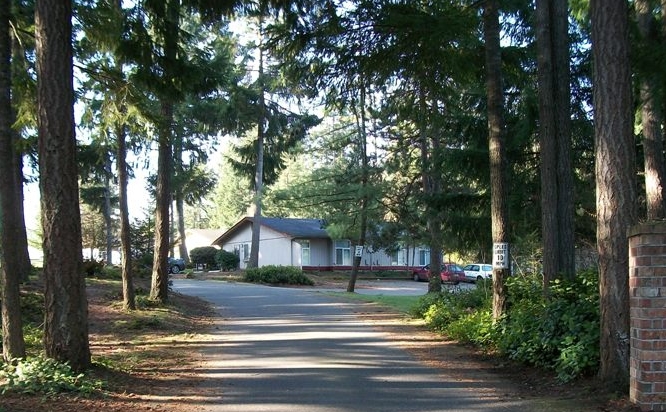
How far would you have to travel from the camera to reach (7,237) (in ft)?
26.2

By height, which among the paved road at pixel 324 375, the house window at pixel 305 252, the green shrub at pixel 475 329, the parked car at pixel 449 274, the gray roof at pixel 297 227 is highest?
the gray roof at pixel 297 227

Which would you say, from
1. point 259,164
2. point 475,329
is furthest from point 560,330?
point 259,164

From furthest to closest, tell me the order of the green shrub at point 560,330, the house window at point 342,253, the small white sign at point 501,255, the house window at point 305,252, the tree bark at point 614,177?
the house window at point 342,253
the house window at point 305,252
the small white sign at point 501,255
the green shrub at point 560,330
the tree bark at point 614,177

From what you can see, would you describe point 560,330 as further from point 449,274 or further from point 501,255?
point 449,274

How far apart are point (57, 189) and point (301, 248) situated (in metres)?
41.6

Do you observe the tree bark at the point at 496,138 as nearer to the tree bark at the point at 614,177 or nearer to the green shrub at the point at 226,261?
the tree bark at the point at 614,177

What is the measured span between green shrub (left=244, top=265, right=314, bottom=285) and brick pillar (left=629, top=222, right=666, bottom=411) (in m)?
29.4

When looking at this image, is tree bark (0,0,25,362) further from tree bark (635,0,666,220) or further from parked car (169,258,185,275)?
parked car (169,258,185,275)

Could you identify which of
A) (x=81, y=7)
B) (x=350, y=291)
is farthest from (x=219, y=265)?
(x=81, y=7)

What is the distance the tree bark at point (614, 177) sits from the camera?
6.59 m

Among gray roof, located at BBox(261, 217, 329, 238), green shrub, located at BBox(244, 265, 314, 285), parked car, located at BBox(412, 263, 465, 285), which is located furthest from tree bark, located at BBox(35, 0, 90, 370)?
gray roof, located at BBox(261, 217, 329, 238)

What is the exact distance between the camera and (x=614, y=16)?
678 centimetres

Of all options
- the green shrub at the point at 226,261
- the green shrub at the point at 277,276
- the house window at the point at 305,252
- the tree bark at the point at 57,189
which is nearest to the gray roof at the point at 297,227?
the house window at the point at 305,252

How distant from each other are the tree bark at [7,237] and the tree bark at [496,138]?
24.5ft
